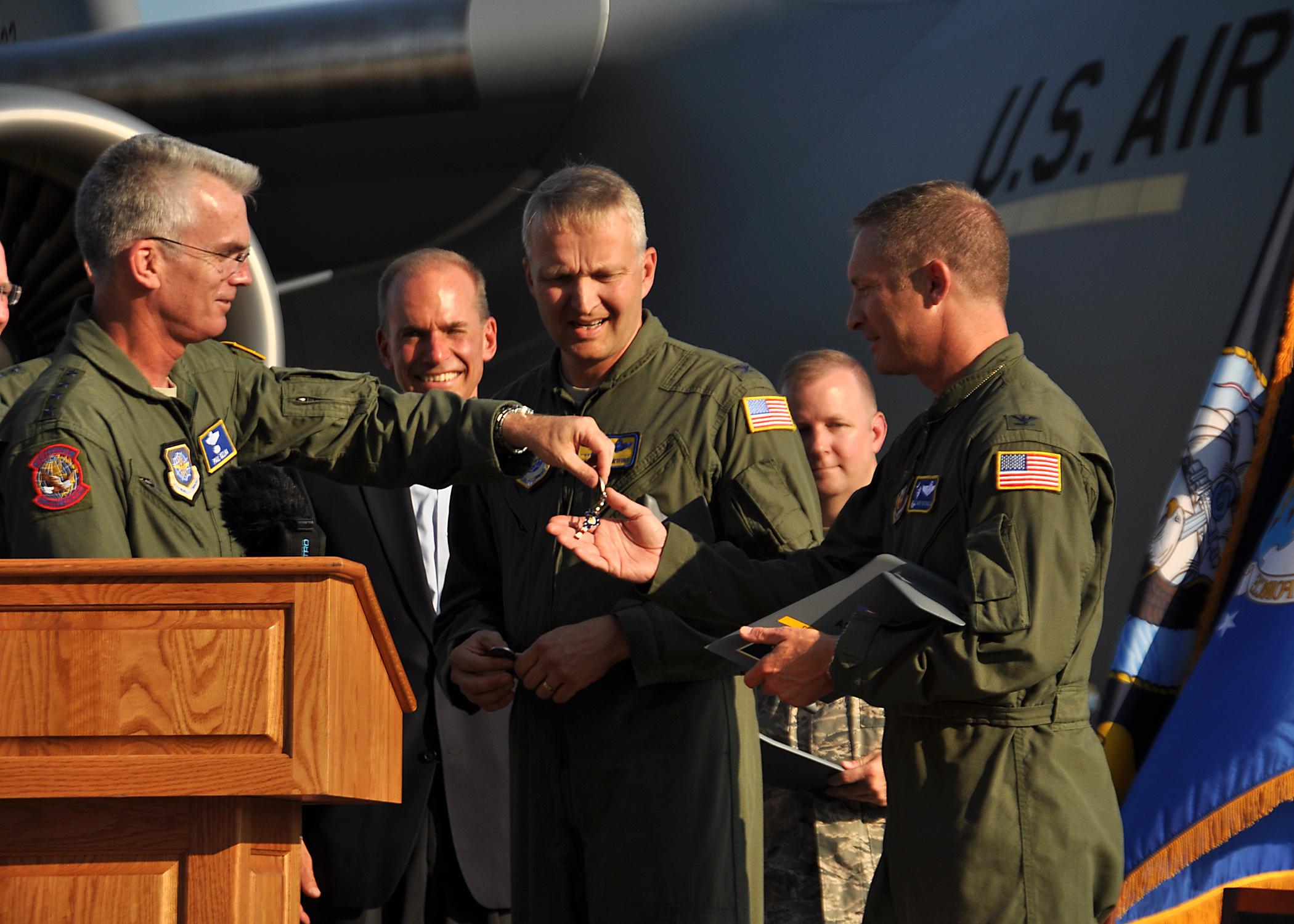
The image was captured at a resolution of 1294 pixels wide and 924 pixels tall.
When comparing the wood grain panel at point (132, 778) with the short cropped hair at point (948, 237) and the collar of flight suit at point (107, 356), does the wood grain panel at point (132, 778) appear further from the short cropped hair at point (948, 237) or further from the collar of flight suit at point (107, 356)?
the short cropped hair at point (948, 237)

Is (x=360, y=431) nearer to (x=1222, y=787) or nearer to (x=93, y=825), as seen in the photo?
(x=93, y=825)

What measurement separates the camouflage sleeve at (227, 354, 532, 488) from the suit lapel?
0.63 metres

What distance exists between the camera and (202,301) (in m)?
1.98

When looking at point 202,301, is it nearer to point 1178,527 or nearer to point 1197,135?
point 1178,527

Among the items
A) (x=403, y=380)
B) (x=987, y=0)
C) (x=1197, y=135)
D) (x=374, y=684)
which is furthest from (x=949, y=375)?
(x=987, y=0)

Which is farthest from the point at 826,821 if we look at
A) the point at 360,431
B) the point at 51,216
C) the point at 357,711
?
the point at 51,216

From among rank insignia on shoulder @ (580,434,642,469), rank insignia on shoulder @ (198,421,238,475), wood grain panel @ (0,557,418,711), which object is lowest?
wood grain panel @ (0,557,418,711)

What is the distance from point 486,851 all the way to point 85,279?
3.56 metres

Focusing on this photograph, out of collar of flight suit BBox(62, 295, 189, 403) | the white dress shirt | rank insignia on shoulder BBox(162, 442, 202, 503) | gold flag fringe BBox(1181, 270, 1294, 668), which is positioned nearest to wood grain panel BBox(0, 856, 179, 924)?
rank insignia on shoulder BBox(162, 442, 202, 503)

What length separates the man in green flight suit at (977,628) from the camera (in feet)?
5.22

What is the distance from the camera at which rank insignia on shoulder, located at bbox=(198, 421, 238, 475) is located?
1975 mm

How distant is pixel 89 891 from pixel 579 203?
1.41 meters

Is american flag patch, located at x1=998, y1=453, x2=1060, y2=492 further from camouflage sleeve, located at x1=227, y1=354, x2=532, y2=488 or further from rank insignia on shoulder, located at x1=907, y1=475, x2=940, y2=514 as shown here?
camouflage sleeve, located at x1=227, y1=354, x2=532, y2=488

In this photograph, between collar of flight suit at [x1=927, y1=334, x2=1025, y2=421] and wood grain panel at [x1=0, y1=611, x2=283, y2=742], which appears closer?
wood grain panel at [x1=0, y1=611, x2=283, y2=742]
